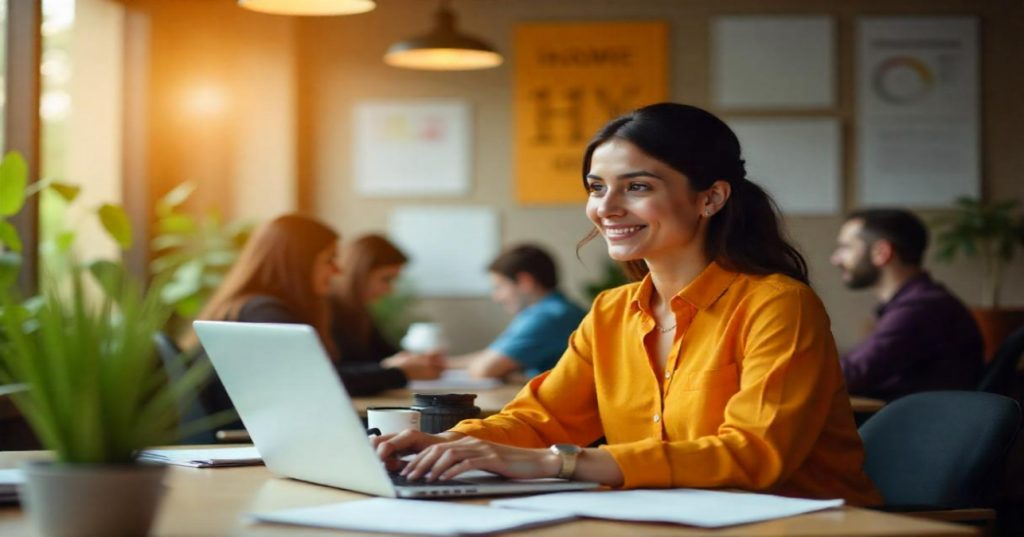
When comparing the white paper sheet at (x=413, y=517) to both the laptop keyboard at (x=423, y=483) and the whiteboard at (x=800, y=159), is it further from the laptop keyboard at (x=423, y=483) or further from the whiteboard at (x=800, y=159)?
the whiteboard at (x=800, y=159)

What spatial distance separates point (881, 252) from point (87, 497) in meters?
3.86

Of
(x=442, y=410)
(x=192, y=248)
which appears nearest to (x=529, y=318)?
(x=192, y=248)

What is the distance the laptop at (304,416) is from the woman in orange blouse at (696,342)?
13 cm

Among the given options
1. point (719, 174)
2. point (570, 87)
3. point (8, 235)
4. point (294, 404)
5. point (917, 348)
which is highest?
point (570, 87)

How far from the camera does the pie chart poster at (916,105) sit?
6793 millimetres

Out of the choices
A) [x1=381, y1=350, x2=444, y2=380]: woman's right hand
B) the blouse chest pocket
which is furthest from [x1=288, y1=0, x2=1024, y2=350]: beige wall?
the blouse chest pocket

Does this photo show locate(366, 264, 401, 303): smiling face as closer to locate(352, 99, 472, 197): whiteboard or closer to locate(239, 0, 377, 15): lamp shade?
locate(239, 0, 377, 15): lamp shade

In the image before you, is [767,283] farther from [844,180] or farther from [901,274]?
[844,180]

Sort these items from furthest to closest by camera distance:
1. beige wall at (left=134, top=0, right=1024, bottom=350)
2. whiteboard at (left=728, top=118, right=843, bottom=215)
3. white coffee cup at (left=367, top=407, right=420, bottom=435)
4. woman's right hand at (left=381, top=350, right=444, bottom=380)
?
whiteboard at (left=728, top=118, right=843, bottom=215) → beige wall at (left=134, top=0, right=1024, bottom=350) → woman's right hand at (left=381, top=350, right=444, bottom=380) → white coffee cup at (left=367, top=407, right=420, bottom=435)

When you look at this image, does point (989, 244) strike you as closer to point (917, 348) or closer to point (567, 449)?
point (917, 348)

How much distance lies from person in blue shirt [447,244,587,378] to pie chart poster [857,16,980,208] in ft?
7.41

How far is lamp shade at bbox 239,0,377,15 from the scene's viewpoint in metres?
3.73

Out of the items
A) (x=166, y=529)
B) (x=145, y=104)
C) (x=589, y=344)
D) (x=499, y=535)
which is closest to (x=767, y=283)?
(x=589, y=344)

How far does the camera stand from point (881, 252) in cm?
467
